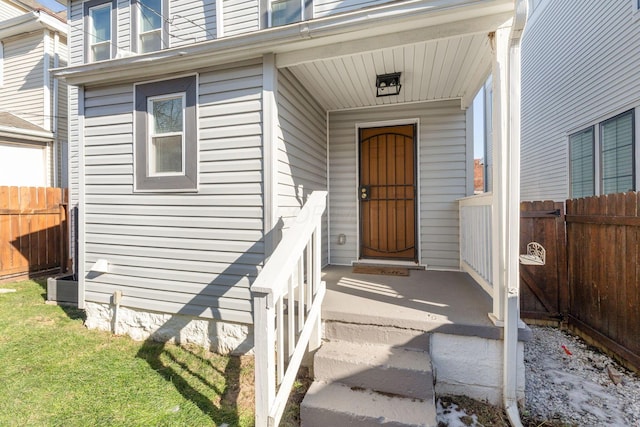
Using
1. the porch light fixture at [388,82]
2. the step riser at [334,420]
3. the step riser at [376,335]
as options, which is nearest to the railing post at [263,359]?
the step riser at [334,420]

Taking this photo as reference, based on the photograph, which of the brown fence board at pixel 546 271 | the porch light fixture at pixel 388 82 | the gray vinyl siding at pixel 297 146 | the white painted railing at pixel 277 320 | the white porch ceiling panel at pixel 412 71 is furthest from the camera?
the brown fence board at pixel 546 271

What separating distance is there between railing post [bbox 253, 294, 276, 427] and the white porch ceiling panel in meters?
2.27

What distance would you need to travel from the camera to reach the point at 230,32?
180 inches

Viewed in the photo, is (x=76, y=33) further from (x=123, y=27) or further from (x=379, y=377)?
(x=379, y=377)

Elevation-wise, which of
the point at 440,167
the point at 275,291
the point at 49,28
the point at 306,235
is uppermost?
the point at 49,28

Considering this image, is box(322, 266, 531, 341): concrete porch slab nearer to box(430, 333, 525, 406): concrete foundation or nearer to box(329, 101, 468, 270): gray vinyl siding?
box(430, 333, 525, 406): concrete foundation

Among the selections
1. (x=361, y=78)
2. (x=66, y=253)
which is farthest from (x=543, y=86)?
(x=66, y=253)

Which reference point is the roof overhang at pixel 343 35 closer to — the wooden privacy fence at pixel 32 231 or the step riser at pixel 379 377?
the step riser at pixel 379 377

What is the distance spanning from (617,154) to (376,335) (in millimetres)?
5320

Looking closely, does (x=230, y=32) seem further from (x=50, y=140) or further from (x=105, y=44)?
(x=50, y=140)

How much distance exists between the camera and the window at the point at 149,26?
4965 mm

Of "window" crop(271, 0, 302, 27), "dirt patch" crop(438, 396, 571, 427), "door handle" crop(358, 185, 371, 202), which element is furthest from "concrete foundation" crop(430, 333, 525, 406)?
"window" crop(271, 0, 302, 27)

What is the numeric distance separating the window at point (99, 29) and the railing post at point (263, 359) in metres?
6.11

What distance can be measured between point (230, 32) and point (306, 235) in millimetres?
4139
